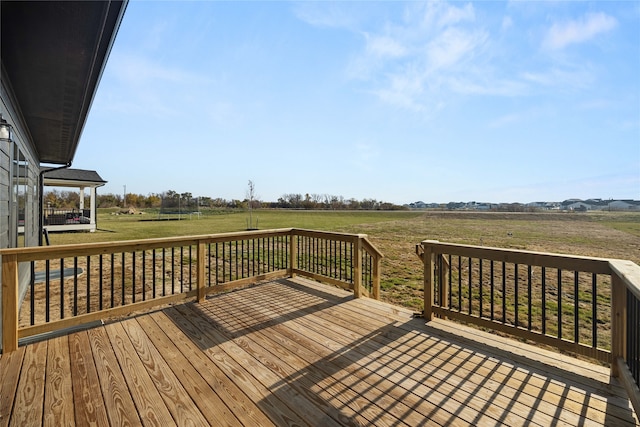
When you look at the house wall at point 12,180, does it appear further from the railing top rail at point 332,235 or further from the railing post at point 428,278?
the railing post at point 428,278

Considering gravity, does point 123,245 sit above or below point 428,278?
above

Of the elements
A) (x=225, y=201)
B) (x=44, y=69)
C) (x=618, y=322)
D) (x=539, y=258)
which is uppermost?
(x=44, y=69)

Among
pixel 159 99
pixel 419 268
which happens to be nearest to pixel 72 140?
pixel 159 99

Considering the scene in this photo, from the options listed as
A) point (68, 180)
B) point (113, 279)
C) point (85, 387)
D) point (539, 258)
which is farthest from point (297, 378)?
A: point (68, 180)

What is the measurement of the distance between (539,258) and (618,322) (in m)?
0.63

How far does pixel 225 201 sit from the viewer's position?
47125 millimetres

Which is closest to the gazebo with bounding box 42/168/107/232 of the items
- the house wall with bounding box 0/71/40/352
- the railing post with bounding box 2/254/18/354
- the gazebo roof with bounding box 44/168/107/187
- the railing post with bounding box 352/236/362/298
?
the gazebo roof with bounding box 44/168/107/187

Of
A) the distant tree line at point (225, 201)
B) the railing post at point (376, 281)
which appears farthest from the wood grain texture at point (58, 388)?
the distant tree line at point (225, 201)

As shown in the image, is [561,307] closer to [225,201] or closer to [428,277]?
[428,277]

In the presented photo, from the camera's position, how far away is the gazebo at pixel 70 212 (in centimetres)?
1402

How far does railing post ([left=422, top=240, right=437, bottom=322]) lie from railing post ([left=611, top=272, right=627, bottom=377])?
1.44 m

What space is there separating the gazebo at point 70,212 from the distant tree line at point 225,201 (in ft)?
43.3

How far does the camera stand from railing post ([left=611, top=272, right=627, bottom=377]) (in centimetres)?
203

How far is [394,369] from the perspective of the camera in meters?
2.27
